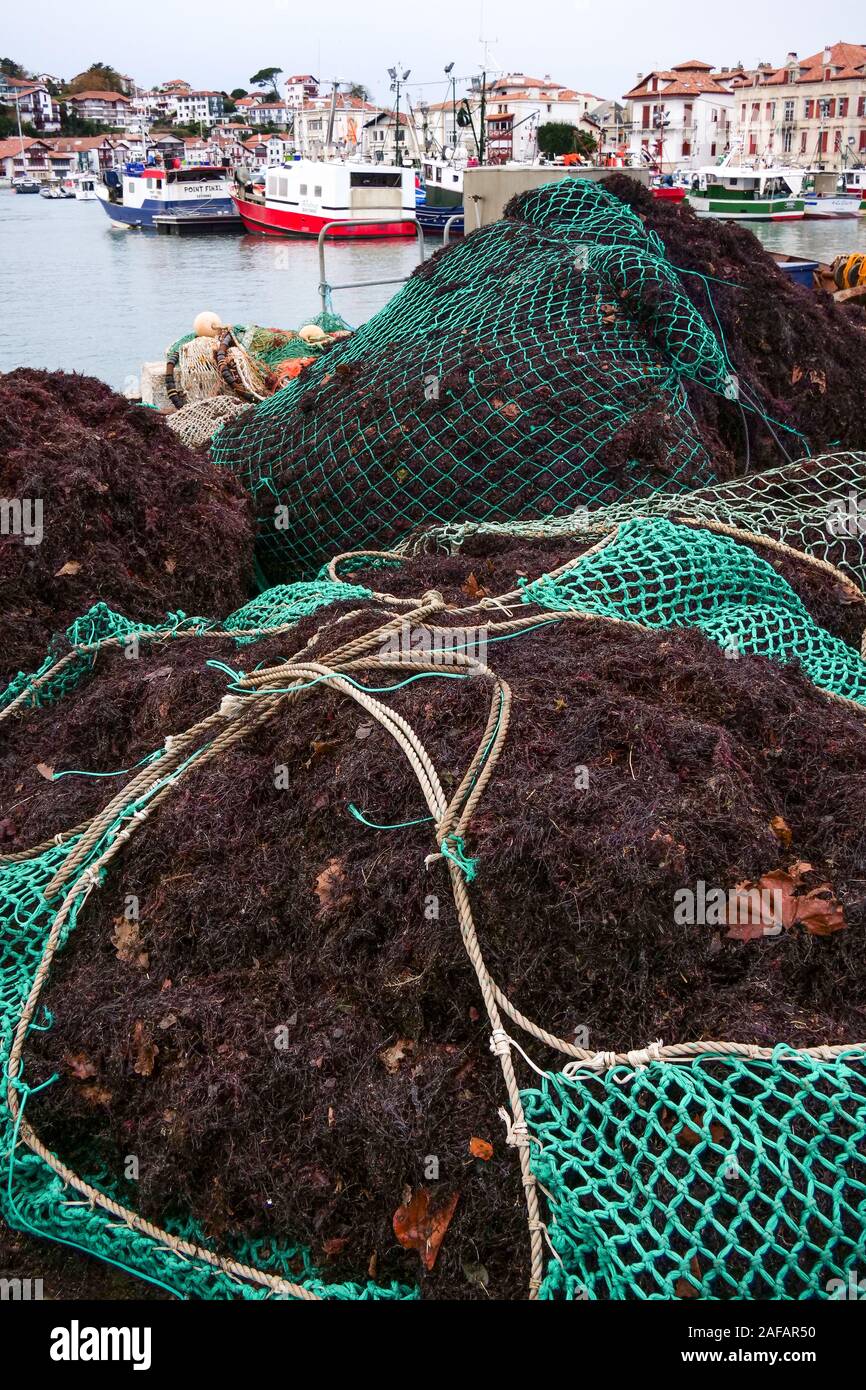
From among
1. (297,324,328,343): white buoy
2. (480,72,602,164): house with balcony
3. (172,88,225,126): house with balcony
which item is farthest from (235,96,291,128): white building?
(297,324,328,343): white buoy

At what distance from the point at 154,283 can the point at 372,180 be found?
56.9 feet

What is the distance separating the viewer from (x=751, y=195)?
2109 inches

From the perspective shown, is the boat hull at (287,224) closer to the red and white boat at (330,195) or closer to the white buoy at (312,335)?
the red and white boat at (330,195)

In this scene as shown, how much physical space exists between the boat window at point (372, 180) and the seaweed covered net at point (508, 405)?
42605mm

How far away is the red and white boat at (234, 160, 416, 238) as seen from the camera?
44.1 meters

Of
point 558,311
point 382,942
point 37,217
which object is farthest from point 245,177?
point 382,942

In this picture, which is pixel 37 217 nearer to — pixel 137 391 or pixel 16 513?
pixel 137 391

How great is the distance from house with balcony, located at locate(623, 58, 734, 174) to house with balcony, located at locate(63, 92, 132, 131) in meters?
99.9

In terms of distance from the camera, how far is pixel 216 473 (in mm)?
4957

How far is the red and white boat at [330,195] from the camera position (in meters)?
44.1

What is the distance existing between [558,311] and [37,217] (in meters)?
77.9

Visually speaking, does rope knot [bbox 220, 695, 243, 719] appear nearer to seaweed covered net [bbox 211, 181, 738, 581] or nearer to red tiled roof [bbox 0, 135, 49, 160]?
seaweed covered net [bbox 211, 181, 738, 581]

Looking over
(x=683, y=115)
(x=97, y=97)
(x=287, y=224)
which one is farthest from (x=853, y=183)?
(x=97, y=97)

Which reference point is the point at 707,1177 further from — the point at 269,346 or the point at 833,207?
the point at 833,207
